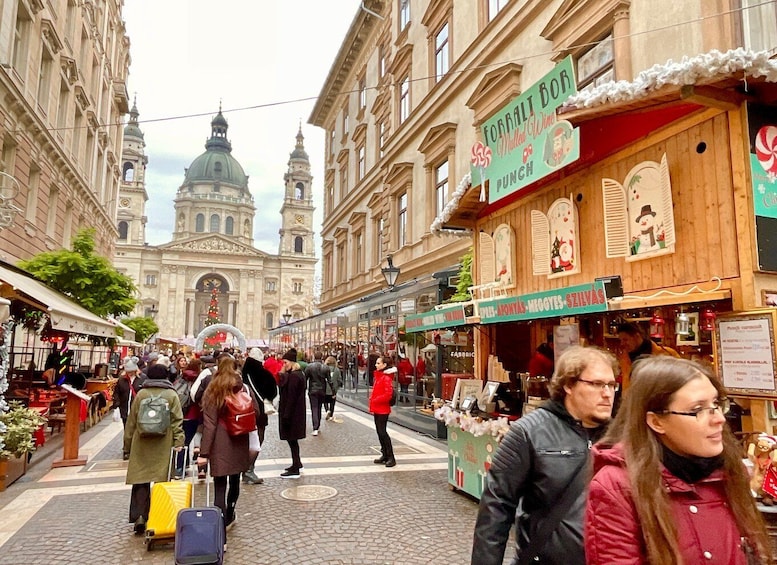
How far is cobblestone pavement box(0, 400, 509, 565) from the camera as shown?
5109 millimetres

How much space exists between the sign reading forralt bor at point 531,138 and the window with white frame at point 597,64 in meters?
4.99

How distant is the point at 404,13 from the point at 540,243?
19.2 m

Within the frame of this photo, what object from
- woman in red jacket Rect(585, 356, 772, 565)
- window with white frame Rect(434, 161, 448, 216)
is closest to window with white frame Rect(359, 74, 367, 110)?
window with white frame Rect(434, 161, 448, 216)

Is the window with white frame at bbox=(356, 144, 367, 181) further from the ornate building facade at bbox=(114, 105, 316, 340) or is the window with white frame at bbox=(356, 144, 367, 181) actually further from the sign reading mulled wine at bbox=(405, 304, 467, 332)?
the ornate building facade at bbox=(114, 105, 316, 340)

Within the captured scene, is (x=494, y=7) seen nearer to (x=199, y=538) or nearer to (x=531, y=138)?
(x=531, y=138)

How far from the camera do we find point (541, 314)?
222 inches

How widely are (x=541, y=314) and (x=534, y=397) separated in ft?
4.69

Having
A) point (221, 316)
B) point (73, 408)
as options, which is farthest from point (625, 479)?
point (221, 316)

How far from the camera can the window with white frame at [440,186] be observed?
1807cm

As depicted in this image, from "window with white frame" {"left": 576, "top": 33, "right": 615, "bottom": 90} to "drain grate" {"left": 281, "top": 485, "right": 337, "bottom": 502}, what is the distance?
30.7ft

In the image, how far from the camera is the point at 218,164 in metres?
105

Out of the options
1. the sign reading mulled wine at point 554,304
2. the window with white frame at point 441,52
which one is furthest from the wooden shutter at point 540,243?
the window with white frame at point 441,52

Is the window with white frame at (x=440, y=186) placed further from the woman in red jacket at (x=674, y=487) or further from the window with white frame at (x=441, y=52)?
the woman in red jacket at (x=674, y=487)

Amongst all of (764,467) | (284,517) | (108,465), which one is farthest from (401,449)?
(764,467)
